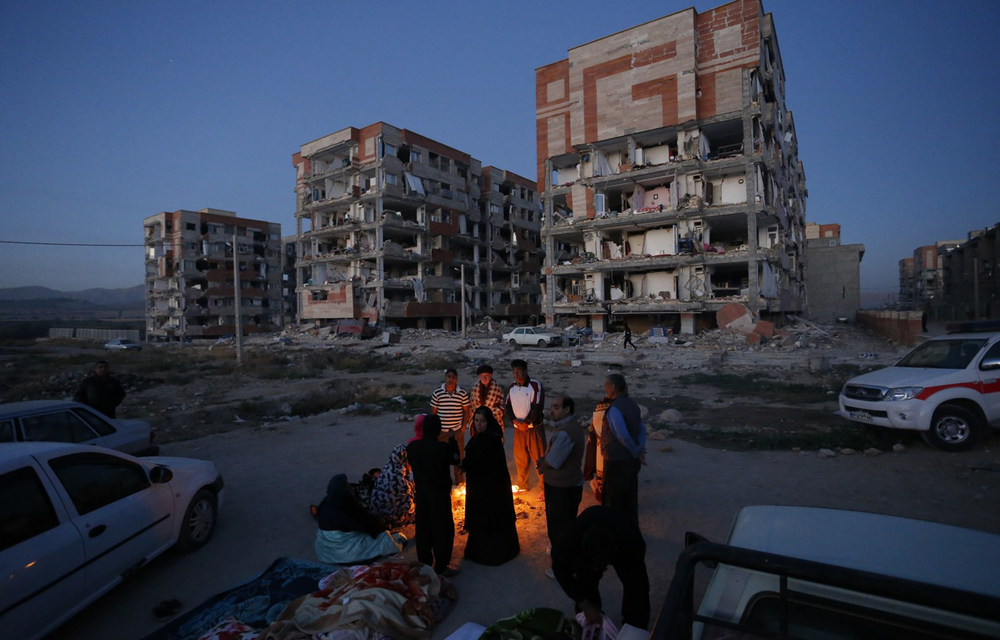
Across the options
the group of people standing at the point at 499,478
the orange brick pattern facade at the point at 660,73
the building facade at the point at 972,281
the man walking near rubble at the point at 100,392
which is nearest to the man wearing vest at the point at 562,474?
the group of people standing at the point at 499,478

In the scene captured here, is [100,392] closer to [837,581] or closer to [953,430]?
[837,581]

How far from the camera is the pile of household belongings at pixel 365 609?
3.17 metres

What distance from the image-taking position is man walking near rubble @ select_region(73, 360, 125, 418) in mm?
7992

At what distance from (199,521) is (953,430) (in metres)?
9.93

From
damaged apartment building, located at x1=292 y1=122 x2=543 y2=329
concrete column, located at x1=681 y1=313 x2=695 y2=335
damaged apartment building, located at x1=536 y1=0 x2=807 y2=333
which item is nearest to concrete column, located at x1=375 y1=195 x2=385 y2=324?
damaged apartment building, located at x1=292 y1=122 x2=543 y2=329

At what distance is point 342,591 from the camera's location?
139 inches

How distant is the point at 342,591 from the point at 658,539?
305 cm

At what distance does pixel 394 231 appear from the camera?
4850cm

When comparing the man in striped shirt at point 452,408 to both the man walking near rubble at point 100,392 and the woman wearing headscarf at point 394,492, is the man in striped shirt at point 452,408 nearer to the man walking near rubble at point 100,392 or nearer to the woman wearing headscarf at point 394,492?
the woman wearing headscarf at point 394,492

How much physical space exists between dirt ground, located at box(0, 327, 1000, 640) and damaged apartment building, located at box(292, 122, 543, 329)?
93.2 ft

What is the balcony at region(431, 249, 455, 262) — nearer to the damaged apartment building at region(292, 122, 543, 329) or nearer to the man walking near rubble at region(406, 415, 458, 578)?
the damaged apartment building at region(292, 122, 543, 329)

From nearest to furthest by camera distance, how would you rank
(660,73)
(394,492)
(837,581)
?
(837,581)
(394,492)
(660,73)

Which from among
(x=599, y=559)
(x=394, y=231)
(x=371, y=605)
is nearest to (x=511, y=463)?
(x=371, y=605)

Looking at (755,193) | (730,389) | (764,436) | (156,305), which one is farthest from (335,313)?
(764,436)
